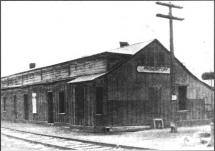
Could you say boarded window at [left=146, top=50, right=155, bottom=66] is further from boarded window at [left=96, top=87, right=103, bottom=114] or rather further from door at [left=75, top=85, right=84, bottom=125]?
door at [left=75, top=85, right=84, bottom=125]

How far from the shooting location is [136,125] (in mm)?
17750

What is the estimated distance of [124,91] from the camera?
1744 centimetres

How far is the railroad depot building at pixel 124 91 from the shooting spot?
1714 cm

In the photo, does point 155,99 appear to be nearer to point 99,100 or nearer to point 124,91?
point 124,91

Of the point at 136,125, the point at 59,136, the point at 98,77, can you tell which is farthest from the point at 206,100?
the point at 59,136

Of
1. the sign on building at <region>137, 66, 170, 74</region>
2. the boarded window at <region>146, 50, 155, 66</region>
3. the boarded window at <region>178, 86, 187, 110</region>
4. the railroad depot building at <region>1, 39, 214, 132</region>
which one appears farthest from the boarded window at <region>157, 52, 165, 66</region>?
the boarded window at <region>178, 86, 187, 110</region>

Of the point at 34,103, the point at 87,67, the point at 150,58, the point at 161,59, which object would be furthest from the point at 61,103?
the point at 161,59

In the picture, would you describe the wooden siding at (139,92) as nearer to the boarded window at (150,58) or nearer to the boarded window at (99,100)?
the boarded window at (150,58)

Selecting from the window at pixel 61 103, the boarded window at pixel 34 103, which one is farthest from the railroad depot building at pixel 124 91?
the boarded window at pixel 34 103

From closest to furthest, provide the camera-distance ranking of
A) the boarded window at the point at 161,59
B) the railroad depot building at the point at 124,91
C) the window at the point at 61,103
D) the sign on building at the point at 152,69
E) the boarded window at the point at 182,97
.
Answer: the railroad depot building at the point at 124,91 < the sign on building at the point at 152,69 < the boarded window at the point at 161,59 < the boarded window at the point at 182,97 < the window at the point at 61,103

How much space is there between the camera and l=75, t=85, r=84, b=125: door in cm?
1791

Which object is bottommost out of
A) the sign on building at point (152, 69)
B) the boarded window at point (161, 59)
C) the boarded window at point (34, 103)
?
the boarded window at point (34, 103)

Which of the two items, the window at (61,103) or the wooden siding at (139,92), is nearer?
the wooden siding at (139,92)

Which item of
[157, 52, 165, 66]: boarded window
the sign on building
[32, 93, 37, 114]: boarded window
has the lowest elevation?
[32, 93, 37, 114]: boarded window
